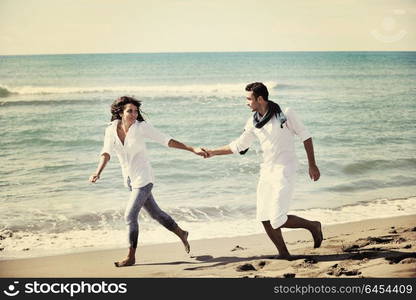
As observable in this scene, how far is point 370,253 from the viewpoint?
481 cm

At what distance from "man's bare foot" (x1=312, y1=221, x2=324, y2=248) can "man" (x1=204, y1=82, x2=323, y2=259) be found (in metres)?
0.21

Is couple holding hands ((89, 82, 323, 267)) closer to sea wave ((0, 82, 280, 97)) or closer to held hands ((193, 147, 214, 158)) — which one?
held hands ((193, 147, 214, 158))

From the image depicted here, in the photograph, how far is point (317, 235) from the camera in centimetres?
482

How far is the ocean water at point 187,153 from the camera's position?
19.2 ft

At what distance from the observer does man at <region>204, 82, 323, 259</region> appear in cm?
449

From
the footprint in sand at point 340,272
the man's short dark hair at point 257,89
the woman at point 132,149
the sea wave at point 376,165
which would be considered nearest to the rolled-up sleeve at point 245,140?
the man's short dark hair at point 257,89

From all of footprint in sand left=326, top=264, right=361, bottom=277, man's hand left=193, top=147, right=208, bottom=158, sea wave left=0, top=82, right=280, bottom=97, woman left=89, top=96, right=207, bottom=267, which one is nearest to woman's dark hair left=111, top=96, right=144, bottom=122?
woman left=89, top=96, right=207, bottom=267

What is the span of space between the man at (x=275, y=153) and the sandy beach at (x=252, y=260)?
32cm

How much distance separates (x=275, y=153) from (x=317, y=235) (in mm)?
779

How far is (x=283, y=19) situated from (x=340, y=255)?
17.2ft

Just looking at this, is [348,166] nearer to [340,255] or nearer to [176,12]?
[340,255]

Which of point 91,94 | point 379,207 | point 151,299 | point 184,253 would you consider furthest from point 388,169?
point 91,94

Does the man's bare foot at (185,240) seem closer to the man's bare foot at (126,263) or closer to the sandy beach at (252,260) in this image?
the sandy beach at (252,260)

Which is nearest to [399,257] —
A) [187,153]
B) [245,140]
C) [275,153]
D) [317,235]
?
[317,235]
